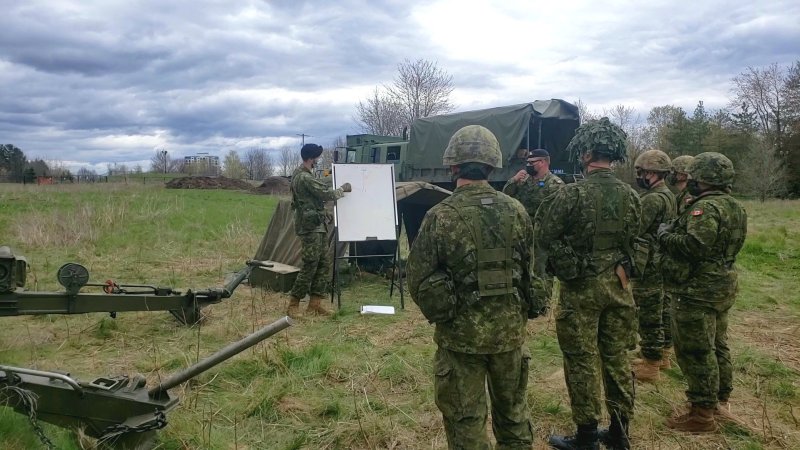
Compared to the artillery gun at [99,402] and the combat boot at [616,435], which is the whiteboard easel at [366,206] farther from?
the artillery gun at [99,402]

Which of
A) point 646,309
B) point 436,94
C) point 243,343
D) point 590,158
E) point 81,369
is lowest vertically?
point 81,369

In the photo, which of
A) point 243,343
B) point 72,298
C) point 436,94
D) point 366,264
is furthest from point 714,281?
point 436,94

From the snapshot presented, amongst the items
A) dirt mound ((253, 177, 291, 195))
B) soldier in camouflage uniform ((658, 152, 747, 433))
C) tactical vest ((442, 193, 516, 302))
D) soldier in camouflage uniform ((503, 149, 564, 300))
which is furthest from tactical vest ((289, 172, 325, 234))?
dirt mound ((253, 177, 291, 195))

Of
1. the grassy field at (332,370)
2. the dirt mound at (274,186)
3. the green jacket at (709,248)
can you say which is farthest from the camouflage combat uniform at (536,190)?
the dirt mound at (274,186)

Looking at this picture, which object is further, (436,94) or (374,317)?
(436,94)

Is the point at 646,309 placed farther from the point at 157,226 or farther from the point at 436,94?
the point at 436,94

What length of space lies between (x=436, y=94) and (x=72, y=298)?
1322 inches

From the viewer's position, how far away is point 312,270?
23.3 ft

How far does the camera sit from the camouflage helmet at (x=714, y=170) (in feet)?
13.3

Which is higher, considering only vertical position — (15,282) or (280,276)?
(15,282)

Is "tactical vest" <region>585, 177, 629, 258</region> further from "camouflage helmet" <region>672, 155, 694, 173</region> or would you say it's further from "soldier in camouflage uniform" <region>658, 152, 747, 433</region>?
"camouflage helmet" <region>672, 155, 694, 173</region>

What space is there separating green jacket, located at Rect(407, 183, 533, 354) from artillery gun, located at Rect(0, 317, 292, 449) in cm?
109

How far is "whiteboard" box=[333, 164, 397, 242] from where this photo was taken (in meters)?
7.50

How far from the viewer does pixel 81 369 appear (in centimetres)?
523
